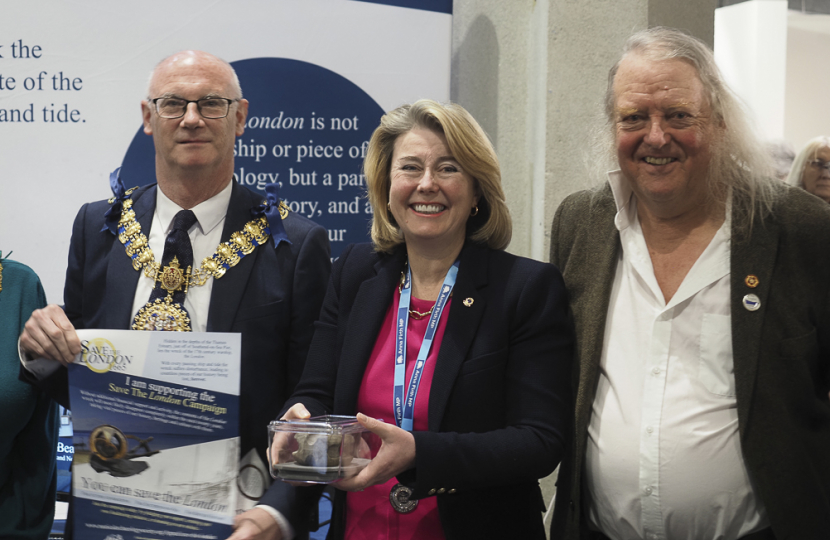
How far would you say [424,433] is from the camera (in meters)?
1.86

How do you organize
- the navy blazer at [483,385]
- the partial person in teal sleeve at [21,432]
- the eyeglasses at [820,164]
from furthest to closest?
1. the eyeglasses at [820,164]
2. the partial person in teal sleeve at [21,432]
3. the navy blazer at [483,385]

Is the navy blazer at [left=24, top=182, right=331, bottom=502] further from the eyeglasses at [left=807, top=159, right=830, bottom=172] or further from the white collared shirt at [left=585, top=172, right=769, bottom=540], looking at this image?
the eyeglasses at [left=807, top=159, right=830, bottom=172]

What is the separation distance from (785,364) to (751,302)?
181 mm

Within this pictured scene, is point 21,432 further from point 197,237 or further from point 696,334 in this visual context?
point 696,334

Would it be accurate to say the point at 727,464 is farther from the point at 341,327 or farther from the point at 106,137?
the point at 106,137

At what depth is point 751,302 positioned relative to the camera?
1966 mm

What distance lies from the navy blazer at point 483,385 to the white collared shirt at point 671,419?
154 mm

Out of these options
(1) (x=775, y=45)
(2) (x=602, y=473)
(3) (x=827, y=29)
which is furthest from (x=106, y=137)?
(3) (x=827, y=29)

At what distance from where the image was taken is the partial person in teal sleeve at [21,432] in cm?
228

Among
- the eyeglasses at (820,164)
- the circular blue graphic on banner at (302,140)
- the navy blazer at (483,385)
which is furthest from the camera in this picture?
the eyeglasses at (820,164)

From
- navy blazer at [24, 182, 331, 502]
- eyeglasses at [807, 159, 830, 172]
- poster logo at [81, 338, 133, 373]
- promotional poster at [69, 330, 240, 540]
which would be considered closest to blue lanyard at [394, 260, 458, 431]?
navy blazer at [24, 182, 331, 502]

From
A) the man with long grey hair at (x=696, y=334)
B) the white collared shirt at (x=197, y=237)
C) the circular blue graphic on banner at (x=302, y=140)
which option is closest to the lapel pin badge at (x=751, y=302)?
the man with long grey hair at (x=696, y=334)

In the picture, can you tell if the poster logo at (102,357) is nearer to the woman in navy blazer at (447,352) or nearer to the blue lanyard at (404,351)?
the woman in navy blazer at (447,352)

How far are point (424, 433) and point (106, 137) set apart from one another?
2618 millimetres
